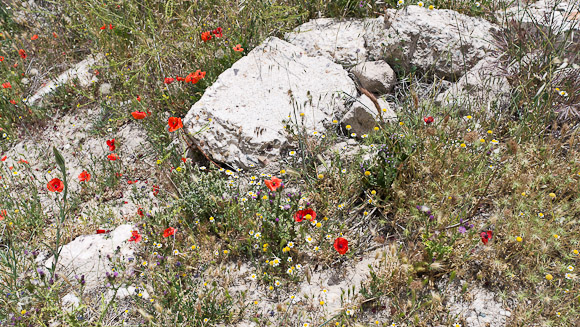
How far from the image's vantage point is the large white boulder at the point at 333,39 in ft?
13.6

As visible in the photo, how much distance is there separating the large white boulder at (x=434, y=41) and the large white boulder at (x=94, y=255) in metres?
2.85

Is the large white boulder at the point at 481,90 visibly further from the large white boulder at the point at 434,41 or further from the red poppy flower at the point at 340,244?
→ the red poppy flower at the point at 340,244

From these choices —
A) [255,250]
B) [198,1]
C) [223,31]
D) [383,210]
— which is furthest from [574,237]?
[198,1]

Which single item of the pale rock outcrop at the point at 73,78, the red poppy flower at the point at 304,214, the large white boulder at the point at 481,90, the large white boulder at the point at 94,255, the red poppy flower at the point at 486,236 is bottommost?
the large white boulder at the point at 94,255

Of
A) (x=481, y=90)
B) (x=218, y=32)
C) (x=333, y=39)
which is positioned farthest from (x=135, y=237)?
(x=481, y=90)

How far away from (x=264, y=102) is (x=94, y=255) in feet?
6.15

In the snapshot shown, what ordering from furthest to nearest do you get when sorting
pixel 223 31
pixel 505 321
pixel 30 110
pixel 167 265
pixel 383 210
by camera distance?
pixel 30 110 → pixel 223 31 → pixel 383 210 → pixel 167 265 → pixel 505 321

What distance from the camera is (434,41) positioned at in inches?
152

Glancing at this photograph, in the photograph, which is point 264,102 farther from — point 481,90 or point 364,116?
point 481,90

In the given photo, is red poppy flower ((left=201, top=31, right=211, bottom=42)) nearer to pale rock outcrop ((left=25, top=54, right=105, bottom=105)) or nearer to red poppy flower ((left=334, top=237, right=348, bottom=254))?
pale rock outcrop ((left=25, top=54, right=105, bottom=105))

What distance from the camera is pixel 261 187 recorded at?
3234mm

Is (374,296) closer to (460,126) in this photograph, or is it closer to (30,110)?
(460,126)

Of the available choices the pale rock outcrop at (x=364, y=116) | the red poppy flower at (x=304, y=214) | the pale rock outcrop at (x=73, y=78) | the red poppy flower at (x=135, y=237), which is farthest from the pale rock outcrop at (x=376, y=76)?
the pale rock outcrop at (x=73, y=78)

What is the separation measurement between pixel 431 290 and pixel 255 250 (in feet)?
4.11
